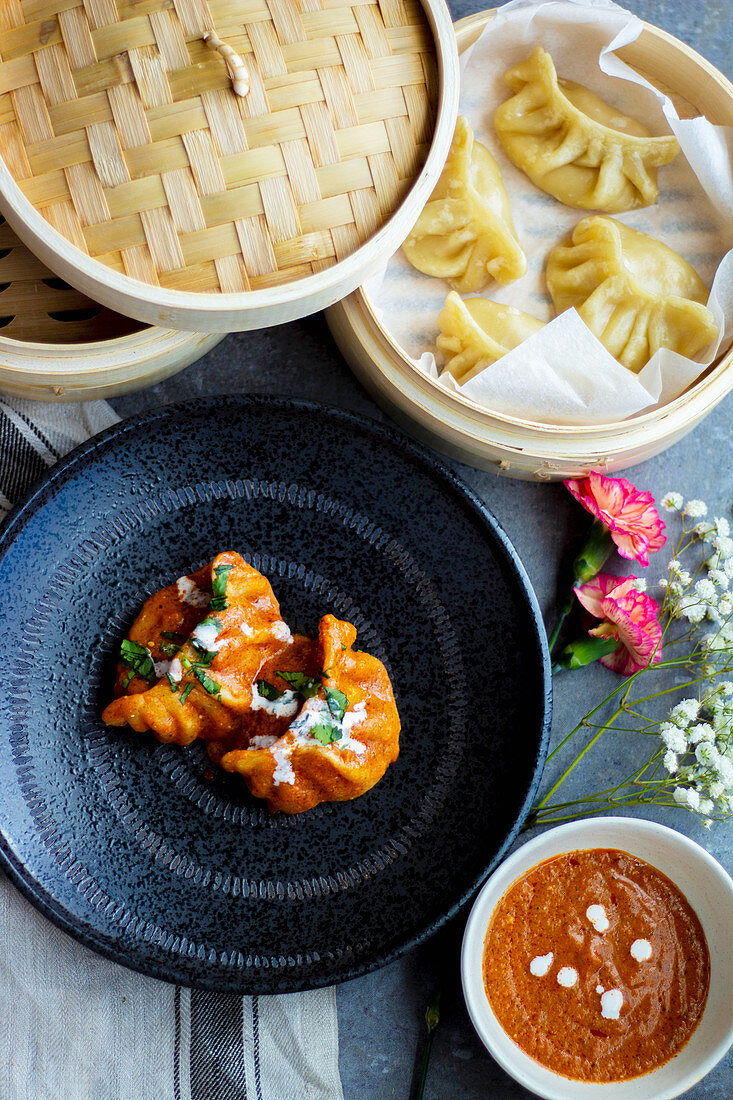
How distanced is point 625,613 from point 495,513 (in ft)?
1.30

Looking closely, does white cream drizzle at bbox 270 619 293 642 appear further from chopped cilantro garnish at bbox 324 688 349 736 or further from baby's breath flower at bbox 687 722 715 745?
baby's breath flower at bbox 687 722 715 745

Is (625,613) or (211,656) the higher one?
(211,656)

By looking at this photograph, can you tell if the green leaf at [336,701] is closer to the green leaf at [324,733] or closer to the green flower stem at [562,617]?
the green leaf at [324,733]

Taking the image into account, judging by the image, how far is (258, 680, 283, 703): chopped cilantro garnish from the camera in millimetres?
1810

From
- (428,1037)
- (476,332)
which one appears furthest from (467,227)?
(428,1037)

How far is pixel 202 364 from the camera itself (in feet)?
6.92

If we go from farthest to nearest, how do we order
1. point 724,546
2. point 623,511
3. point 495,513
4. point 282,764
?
point 495,513 < point 724,546 < point 623,511 < point 282,764

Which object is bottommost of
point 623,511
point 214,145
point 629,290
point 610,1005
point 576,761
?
point 610,1005

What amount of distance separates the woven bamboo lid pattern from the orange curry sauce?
1520 millimetres

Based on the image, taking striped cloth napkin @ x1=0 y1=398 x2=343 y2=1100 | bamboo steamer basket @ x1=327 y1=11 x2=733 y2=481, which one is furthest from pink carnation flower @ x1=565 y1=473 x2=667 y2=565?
striped cloth napkin @ x1=0 y1=398 x2=343 y2=1100

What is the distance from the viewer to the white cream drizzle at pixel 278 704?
1.79 meters

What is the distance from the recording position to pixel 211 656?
5.69 ft

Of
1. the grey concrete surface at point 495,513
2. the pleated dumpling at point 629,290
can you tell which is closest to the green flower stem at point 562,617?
the grey concrete surface at point 495,513

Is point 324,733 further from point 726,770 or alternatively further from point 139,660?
point 726,770
